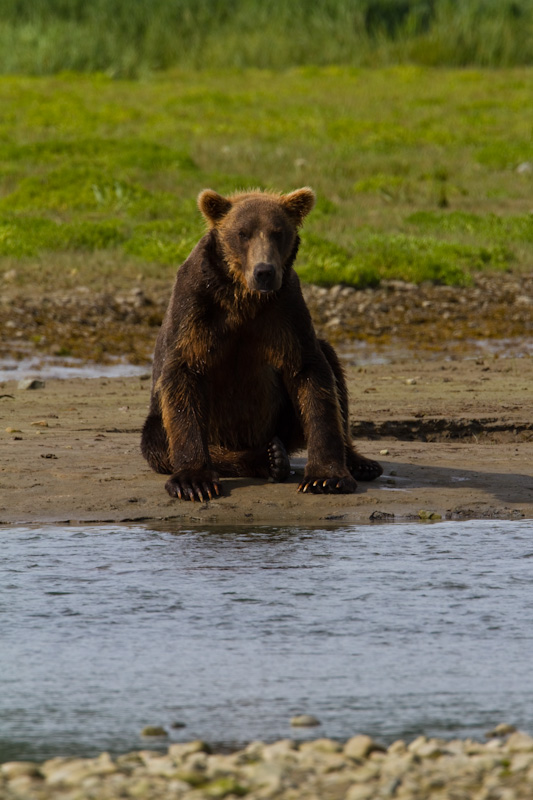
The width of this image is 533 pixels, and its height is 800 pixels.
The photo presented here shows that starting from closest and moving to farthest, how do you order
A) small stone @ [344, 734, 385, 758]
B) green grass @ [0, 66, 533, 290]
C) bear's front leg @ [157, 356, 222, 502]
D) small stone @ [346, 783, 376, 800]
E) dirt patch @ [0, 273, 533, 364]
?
small stone @ [346, 783, 376, 800] < small stone @ [344, 734, 385, 758] < bear's front leg @ [157, 356, 222, 502] < dirt patch @ [0, 273, 533, 364] < green grass @ [0, 66, 533, 290]

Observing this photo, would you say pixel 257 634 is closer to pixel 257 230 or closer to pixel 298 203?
pixel 257 230

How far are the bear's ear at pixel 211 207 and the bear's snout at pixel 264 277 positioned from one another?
2.10 ft

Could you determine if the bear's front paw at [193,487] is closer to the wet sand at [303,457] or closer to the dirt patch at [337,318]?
the wet sand at [303,457]

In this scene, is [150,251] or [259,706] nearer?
[259,706]

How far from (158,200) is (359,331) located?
4544mm

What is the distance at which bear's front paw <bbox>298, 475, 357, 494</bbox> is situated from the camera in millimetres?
6207

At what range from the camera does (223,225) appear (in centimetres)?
634

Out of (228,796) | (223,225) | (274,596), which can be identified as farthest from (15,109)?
(228,796)

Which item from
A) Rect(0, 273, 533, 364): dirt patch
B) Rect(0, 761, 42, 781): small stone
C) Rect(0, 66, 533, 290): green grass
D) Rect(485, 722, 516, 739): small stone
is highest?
Rect(0, 66, 533, 290): green grass

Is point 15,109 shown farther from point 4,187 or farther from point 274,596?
point 274,596

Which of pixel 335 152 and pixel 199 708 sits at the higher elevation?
pixel 335 152

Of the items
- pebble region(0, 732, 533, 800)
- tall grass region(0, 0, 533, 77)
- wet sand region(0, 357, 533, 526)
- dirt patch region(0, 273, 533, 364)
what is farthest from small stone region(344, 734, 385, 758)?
tall grass region(0, 0, 533, 77)

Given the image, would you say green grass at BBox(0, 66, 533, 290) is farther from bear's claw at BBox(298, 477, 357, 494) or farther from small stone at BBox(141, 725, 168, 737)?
small stone at BBox(141, 725, 168, 737)

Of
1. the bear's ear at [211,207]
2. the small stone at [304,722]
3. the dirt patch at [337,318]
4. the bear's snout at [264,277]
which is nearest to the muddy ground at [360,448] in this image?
the bear's snout at [264,277]
